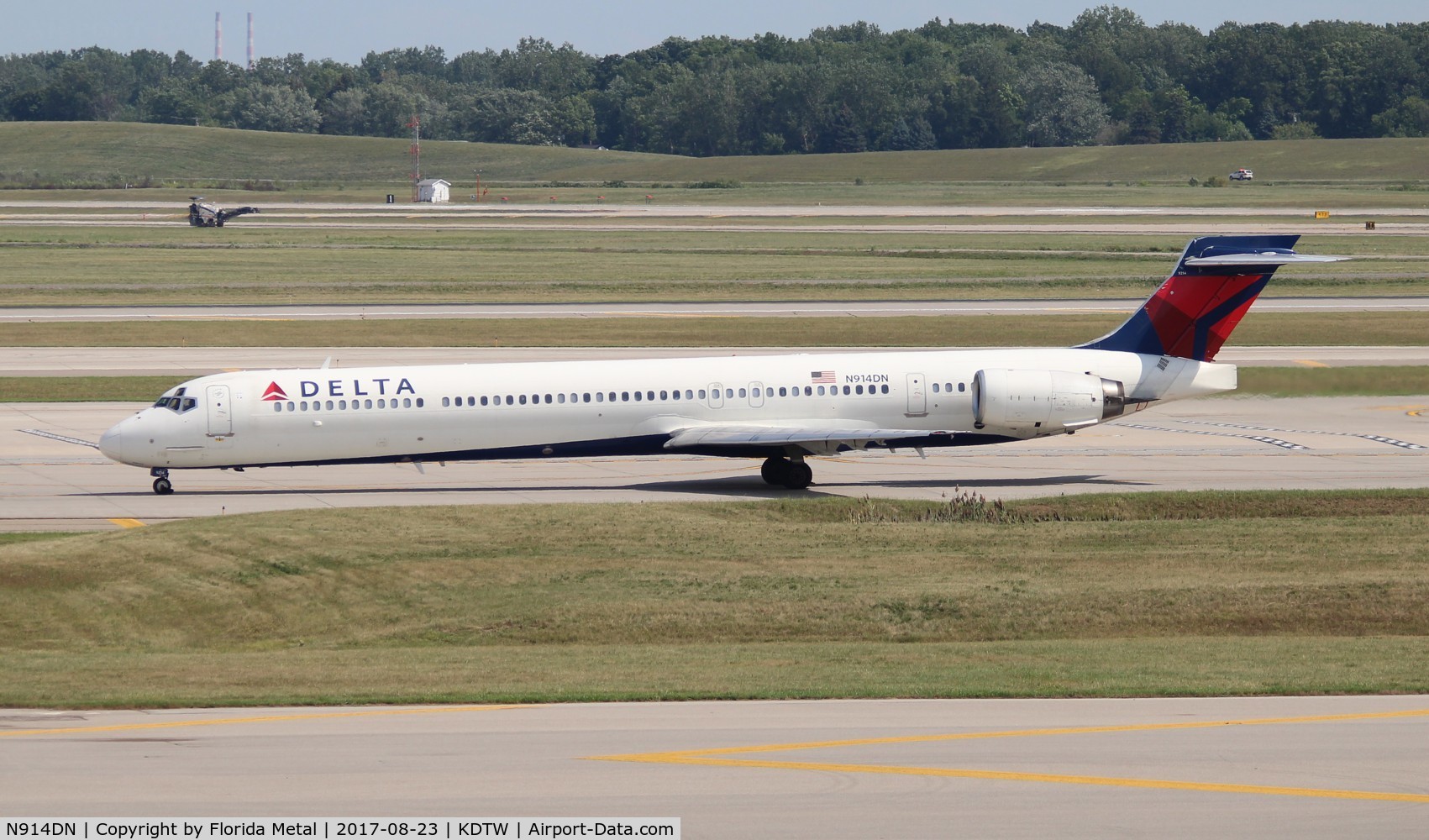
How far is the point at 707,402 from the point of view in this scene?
114 feet

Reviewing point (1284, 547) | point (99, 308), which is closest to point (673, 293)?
point (99, 308)

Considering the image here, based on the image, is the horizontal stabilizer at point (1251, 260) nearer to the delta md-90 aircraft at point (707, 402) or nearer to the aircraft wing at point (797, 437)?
the delta md-90 aircraft at point (707, 402)

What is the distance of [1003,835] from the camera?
12219 millimetres

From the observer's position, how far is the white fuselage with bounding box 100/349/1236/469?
33.8m

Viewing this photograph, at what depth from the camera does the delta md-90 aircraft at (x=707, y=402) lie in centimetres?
3384

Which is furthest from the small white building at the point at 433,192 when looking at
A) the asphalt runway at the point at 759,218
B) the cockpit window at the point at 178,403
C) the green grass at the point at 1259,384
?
the cockpit window at the point at 178,403

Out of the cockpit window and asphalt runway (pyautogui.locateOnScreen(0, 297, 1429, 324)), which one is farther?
asphalt runway (pyautogui.locateOnScreen(0, 297, 1429, 324))

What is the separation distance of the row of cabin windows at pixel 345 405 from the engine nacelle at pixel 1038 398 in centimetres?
1211

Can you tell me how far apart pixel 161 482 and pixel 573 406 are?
30.2 ft

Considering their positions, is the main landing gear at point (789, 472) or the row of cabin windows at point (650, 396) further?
the main landing gear at point (789, 472)

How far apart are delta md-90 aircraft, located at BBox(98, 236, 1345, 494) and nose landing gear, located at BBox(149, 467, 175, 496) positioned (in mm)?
54

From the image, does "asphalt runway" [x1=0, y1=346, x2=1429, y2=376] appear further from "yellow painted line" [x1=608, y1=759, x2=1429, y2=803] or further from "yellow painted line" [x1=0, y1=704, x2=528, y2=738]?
"yellow painted line" [x1=608, y1=759, x2=1429, y2=803]

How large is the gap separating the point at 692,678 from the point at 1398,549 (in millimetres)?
13346

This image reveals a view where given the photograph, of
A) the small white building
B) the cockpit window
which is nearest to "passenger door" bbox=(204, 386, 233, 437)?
the cockpit window
